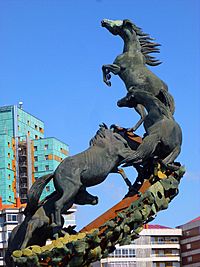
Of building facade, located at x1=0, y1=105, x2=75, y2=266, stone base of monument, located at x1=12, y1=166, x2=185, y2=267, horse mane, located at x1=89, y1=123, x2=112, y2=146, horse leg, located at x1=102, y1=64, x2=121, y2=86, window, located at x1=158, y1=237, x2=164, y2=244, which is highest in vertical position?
building facade, located at x1=0, y1=105, x2=75, y2=266

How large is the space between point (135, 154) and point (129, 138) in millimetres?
352

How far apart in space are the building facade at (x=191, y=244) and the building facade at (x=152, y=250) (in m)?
0.42

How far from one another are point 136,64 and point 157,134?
3.76 ft

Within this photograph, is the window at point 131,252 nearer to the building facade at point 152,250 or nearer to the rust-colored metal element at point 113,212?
the building facade at point 152,250

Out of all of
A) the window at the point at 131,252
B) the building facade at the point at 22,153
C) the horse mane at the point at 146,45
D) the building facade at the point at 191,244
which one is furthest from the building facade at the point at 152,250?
the horse mane at the point at 146,45

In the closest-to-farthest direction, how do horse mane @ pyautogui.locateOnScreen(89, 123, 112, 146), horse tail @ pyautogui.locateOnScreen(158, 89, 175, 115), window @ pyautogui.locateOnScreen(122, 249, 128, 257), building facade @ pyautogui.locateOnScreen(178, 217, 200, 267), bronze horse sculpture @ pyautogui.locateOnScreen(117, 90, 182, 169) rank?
horse mane @ pyautogui.locateOnScreen(89, 123, 112, 146) → bronze horse sculpture @ pyautogui.locateOnScreen(117, 90, 182, 169) → horse tail @ pyautogui.locateOnScreen(158, 89, 175, 115) → window @ pyautogui.locateOnScreen(122, 249, 128, 257) → building facade @ pyautogui.locateOnScreen(178, 217, 200, 267)

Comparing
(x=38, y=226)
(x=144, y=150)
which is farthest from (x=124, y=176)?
(x=38, y=226)

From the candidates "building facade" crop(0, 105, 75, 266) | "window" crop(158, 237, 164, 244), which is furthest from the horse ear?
"building facade" crop(0, 105, 75, 266)

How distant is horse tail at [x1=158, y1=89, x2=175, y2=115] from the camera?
918cm

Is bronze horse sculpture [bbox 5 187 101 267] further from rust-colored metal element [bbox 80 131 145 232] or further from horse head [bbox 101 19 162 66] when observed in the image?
horse head [bbox 101 19 162 66]

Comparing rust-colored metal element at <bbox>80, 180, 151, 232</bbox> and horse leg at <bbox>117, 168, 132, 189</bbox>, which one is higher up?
horse leg at <bbox>117, 168, 132, 189</bbox>

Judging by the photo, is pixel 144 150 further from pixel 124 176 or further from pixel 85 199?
pixel 85 199

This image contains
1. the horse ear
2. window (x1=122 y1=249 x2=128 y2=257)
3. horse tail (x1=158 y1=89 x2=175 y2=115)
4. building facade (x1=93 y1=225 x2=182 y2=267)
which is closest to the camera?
horse tail (x1=158 y1=89 x2=175 y2=115)

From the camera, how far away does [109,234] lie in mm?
8305
